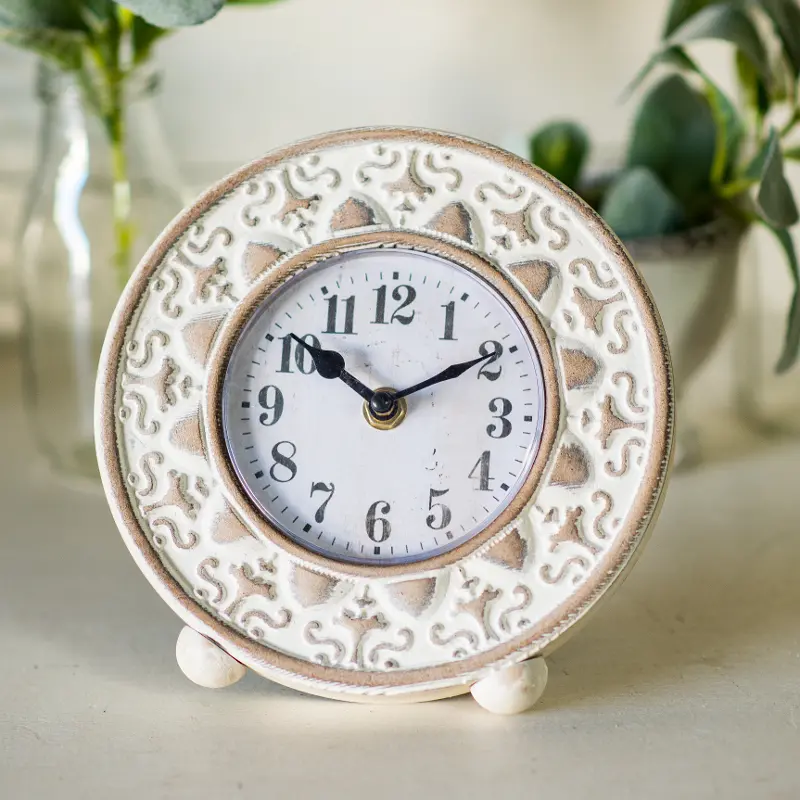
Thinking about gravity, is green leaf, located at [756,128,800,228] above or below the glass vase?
above

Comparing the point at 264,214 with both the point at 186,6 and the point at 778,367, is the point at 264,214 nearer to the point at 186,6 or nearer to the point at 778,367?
the point at 186,6

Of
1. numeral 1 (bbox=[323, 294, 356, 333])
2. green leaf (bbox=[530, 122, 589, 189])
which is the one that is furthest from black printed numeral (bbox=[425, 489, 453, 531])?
green leaf (bbox=[530, 122, 589, 189])

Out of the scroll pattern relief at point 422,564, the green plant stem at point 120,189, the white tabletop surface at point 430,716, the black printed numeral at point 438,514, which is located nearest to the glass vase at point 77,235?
the green plant stem at point 120,189

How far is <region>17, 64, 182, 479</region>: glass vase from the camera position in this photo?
900 mm

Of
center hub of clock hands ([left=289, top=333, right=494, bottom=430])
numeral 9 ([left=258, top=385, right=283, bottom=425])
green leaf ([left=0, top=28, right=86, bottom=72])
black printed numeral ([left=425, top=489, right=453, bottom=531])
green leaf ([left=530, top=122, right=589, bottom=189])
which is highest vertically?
green leaf ([left=0, top=28, right=86, bottom=72])

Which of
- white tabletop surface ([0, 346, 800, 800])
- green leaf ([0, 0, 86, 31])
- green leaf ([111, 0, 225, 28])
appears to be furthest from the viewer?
green leaf ([0, 0, 86, 31])

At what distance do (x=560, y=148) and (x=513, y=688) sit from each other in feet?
1.64

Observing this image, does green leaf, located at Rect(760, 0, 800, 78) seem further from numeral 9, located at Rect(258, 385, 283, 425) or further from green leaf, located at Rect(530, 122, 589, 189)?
numeral 9, located at Rect(258, 385, 283, 425)

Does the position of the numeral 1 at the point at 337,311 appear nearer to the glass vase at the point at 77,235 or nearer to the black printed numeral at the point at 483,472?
the black printed numeral at the point at 483,472

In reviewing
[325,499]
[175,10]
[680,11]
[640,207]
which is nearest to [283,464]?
[325,499]

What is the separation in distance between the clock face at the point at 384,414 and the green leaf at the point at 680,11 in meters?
0.39

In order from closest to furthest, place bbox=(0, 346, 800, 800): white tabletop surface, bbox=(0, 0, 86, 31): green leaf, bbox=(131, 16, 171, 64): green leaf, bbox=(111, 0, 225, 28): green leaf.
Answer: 1. bbox=(0, 346, 800, 800): white tabletop surface
2. bbox=(111, 0, 225, 28): green leaf
3. bbox=(0, 0, 86, 31): green leaf
4. bbox=(131, 16, 171, 64): green leaf

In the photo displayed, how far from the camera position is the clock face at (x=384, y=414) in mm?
566

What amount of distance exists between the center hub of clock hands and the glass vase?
40cm
